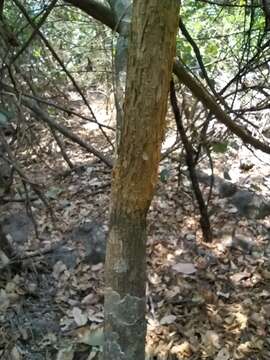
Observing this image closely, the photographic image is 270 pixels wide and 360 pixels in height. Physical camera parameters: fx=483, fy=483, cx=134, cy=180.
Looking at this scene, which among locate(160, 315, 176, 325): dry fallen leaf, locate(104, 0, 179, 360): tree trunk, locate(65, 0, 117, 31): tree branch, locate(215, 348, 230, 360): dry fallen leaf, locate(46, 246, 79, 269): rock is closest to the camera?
locate(104, 0, 179, 360): tree trunk

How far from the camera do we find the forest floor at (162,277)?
207cm

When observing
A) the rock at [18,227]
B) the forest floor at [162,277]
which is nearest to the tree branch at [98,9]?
the forest floor at [162,277]

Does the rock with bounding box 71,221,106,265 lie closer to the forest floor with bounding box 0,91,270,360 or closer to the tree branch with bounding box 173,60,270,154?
the forest floor with bounding box 0,91,270,360

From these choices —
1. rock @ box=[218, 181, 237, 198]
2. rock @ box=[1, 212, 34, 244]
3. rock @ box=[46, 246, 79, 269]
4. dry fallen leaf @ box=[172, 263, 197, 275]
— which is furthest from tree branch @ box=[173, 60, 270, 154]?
rock @ box=[1, 212, 34, 244]

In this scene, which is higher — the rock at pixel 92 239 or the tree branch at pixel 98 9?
the tree branch at pixel 98 9

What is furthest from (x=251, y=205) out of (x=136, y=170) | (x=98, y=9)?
(x=136, y=170)

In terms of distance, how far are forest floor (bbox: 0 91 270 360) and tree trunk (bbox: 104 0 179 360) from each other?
0.76 meters

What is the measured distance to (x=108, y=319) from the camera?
4.38ft

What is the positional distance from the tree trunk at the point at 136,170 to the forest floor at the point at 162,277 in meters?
0.76

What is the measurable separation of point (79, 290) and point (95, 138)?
A: 181 cm

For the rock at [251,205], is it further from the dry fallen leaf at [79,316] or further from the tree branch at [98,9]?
the tree branch at [98,9]

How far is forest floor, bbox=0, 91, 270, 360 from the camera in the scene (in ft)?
6.81

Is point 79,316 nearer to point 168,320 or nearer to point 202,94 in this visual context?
point 168,320

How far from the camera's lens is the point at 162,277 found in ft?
7.95
